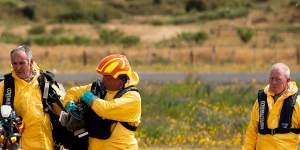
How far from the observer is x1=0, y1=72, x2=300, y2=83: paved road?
28000 millimetres

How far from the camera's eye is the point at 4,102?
25.5 feet

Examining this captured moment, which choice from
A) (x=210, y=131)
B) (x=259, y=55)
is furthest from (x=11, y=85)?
(x=259, y=55)

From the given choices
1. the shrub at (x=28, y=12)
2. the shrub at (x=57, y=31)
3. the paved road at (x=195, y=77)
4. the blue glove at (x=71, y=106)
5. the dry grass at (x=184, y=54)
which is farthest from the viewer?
the shrub at (x=28, y=12)

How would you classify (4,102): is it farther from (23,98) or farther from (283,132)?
(283,132)

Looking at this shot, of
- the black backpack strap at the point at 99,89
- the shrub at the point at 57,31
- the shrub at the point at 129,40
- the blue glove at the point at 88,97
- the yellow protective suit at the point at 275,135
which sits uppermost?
the black backpack strap at the point at 99,89

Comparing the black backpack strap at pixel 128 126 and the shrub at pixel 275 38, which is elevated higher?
the black backpack strap at pixel 128 126

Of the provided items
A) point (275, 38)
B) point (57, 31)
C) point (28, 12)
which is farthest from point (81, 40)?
point (28, 12)

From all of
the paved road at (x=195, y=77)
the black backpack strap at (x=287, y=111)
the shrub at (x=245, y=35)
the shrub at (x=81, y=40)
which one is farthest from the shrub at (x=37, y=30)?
the black backpack strap at (x=287, y=111)

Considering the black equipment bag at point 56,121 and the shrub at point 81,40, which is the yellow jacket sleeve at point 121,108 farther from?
the shrub at point 81,40

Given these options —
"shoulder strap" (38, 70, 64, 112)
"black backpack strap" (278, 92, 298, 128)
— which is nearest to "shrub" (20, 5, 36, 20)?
"black backpack strap" (278, 92, 298, 128)

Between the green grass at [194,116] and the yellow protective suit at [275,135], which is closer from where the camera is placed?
the yellow protective suit at [275,135]

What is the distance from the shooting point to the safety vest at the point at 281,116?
27.6 feet

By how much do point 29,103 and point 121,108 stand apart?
880 mm

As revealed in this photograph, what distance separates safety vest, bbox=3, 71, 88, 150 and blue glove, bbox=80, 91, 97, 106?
1.41ft
